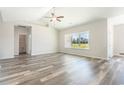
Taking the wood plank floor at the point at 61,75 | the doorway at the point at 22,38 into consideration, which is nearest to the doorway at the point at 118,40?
the wood plank floor at the point at 61,75

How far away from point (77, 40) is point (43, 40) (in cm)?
304

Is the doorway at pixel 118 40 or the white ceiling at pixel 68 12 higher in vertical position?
the white ceiling at pixel 68 12

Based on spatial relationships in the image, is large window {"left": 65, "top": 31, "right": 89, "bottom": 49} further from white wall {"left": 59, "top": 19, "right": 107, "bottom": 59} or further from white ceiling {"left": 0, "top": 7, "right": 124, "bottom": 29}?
white ceiling {"left": 0, "top": 7, "right": 124, "bottom": 29}

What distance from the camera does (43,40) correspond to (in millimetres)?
9164

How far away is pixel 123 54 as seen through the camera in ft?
25.3

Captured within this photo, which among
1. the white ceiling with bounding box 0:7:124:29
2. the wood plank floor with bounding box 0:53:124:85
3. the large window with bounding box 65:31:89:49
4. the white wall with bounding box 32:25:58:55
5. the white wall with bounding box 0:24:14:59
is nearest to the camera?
the wood plank floor with bounding box 0:53:124:85

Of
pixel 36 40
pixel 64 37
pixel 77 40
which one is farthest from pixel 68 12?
pixel 64 37

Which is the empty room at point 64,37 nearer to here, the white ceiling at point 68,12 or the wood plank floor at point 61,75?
the white ceiling at point 68,12

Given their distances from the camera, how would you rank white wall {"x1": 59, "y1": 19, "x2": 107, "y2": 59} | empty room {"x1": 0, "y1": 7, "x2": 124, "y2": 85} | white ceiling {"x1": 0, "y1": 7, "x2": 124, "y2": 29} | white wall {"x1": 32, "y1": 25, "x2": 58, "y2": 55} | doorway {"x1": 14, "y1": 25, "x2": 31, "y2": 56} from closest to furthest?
white ceiling {"x1": 0, "y1": 7, "x2": 124, "y2": 29} → empty room {"x1": 0, "y1": 7, "x2": 124, "y2": 85} → white wall {"x1": 59, "y1": 19, "x2": 107, "y2": 59} → white wall {"x1": 32, "y1": 25, "x2": 58, "y2": 55} → doorway {"x1": 14, "y1": 25, "x2": 31, "y2": 56}

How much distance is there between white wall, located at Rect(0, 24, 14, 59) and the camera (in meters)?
6.46

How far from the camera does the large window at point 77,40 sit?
25.0 feet

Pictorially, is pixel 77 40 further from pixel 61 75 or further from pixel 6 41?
pixel 61 75

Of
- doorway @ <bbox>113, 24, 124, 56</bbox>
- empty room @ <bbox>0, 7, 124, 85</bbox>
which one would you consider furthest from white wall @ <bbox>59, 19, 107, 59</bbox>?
doorway @ <bbox>113, 24, 124, 56</bbox>
